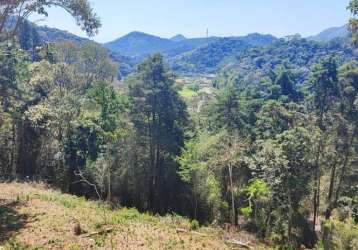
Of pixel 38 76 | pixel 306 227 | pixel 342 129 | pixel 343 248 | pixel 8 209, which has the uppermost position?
pixel 38 76

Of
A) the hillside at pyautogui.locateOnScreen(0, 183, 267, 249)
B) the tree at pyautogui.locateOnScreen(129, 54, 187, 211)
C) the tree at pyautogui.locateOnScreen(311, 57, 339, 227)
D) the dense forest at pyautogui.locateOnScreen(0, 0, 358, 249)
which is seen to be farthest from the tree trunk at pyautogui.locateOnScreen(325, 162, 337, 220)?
the hillside at pyautogui.locateOnScreen(0, 183, 267, 249)

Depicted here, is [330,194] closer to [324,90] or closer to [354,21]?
[324,90]

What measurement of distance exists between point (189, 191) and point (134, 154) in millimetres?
5613

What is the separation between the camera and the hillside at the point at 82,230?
14.6 metres

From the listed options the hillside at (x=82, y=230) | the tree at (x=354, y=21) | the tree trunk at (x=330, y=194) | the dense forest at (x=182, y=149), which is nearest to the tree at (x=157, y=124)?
the dense forest at (x=182, y=149)

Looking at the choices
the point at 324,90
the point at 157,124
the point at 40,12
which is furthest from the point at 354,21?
the point at 324,90

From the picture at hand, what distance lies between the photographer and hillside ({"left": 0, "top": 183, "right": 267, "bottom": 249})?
14.6 m

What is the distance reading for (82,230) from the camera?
15.9 metres

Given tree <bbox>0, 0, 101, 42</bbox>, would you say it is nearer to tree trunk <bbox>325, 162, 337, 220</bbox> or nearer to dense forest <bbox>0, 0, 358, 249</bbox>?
dense forest <bbox>0, 0, 358, 249</bbox>

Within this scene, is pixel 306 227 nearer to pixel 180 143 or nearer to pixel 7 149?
pixel 180 143

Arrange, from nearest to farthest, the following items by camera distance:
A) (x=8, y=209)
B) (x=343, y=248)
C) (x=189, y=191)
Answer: (x=8, y=209), (x=343, y=248), (x=189, y=191)

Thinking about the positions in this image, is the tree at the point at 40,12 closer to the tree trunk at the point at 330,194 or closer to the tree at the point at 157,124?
the tree at the point at 157,124

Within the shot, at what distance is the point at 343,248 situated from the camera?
19.5 m

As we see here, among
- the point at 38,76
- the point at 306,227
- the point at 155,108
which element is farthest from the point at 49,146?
the point at 306,227
